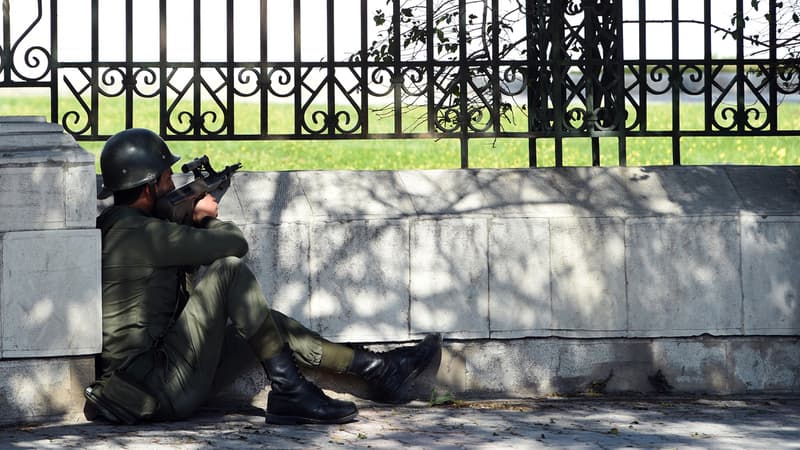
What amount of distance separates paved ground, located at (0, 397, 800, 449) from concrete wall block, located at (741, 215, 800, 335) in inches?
16.0

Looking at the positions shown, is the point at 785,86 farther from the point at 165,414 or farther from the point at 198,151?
the point at 198,151

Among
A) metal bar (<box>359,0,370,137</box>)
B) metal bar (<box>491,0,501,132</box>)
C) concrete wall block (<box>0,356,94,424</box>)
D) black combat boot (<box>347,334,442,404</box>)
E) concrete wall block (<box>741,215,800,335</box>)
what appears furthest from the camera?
metal bar (<box>491,0,501,132</box>)

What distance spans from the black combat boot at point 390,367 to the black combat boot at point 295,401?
35 cm

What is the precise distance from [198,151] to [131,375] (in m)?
9.14

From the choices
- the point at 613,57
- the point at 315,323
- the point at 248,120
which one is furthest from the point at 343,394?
the point at 248,120

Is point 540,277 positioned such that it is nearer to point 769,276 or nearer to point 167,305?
point 769,276

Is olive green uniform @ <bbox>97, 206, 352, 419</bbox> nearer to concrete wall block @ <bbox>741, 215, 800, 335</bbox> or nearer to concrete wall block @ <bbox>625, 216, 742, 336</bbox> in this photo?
concrete wall block @ <bbox>625, 216, 742, 336</bbox>

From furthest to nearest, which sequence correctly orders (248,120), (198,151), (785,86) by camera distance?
(248,120) < (198,151) < (785,86)

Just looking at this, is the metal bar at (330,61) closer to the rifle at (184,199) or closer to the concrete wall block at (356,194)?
the concrete wall block at (356,194)

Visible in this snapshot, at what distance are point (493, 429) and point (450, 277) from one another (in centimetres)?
96

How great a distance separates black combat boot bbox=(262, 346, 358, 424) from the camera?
18.3 feet

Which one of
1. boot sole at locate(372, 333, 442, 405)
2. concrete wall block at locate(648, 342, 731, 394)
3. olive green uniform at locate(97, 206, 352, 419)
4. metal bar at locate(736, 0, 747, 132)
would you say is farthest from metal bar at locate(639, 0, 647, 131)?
olive green uniform at locate(97, 206, 352, 419)

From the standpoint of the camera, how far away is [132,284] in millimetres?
5699

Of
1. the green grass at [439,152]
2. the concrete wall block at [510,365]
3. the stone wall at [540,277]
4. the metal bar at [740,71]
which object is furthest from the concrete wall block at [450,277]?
the green grass at [439,152]
